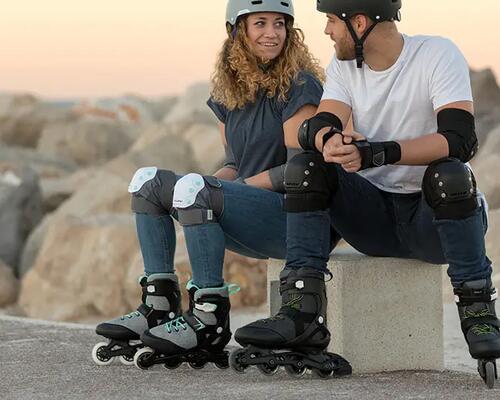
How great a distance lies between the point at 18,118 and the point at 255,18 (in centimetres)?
2659

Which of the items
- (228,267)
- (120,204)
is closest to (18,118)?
(120,204)

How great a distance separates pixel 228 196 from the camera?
5969mm

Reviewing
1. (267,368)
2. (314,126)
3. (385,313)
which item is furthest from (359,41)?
(267,368)

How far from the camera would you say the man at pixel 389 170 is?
5.48 m

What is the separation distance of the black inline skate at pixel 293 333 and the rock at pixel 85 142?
77.8 feet

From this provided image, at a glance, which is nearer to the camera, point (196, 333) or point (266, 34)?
point (196, 333)

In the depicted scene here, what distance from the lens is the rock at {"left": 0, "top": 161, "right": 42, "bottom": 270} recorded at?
17344 mm

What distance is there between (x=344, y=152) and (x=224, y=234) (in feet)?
2.89

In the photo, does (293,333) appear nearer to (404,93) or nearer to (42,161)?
(404,93)

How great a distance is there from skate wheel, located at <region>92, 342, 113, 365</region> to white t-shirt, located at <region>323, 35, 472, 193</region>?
1.52m

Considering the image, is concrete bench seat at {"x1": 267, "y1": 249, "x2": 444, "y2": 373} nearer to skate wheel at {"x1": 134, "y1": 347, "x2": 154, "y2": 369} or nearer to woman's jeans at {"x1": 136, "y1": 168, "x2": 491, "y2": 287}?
woman's jeans at {"x1": 136, "y1": 168, "x2": 491, "y2": 287}

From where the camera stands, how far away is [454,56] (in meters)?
5.66

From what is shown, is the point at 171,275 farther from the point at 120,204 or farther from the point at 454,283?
the point at 120,204

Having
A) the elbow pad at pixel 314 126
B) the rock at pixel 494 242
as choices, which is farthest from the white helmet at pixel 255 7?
the rock at pixel 494 242
